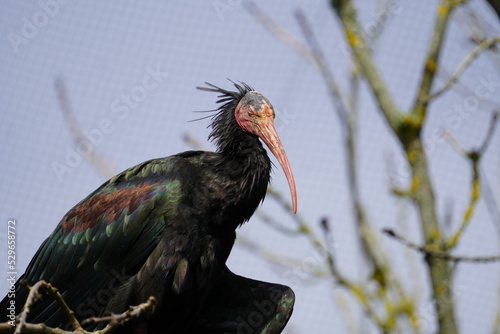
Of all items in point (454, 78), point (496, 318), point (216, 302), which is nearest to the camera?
point (216, 302)

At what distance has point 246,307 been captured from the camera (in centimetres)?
714

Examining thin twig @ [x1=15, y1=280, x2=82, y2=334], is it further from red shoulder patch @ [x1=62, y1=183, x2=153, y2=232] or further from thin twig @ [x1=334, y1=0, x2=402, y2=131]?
thin twig @ [x1=334, y1=0, x2=402, y2=131]

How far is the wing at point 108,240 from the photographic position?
6.33 metres

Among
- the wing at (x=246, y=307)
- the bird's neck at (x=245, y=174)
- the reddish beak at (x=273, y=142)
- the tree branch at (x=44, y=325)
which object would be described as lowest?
the tree branch at (x=44, y=325)

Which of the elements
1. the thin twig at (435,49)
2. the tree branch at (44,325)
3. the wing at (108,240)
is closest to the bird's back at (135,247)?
the wing at (108,240)

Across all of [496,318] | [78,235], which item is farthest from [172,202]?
[496,318]

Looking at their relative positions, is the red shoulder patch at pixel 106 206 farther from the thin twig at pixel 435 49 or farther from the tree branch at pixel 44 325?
the thin twig at pixel 435 49

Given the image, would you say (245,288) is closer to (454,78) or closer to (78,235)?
(78,235)

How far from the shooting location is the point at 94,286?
6.34 meters

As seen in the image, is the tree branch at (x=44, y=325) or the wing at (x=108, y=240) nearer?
→ the tree branch at (x=44, y=325)

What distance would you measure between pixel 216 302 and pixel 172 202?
4.19 feet

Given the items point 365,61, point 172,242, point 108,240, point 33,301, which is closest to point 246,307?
point 172,242

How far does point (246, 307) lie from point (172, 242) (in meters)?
1.27

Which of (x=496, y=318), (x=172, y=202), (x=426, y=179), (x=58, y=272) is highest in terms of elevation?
(x=426, y=179)
